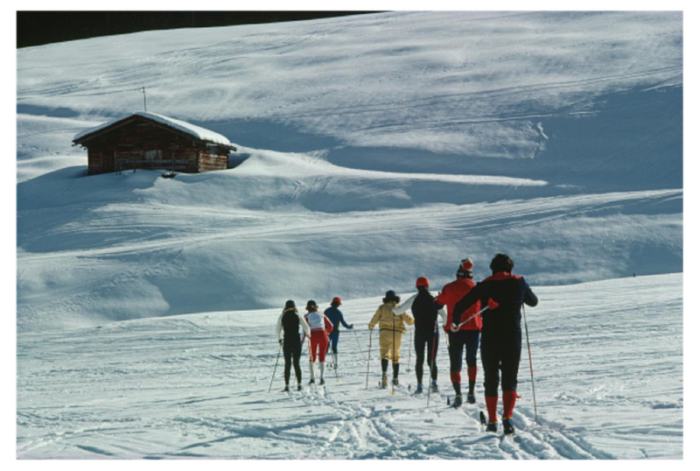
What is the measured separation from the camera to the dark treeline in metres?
76.0

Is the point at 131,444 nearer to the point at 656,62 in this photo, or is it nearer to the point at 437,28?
the point at 656,62

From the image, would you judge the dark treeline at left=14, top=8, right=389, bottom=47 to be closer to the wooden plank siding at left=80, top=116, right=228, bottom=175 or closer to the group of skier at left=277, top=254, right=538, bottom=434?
the wooden plank siding at left=80, top=116, right=228, bottom=175

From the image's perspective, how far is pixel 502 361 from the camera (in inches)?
274

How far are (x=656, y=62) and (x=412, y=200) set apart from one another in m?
21.9

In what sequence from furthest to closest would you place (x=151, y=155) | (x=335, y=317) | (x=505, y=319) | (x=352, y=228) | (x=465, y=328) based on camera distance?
(x=151, y=155) < (x=352, y=228) < (x=335, y=317) < (x=465, y=328) < (x=505, y=319)

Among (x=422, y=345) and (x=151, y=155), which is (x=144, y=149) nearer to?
(x=151, y=155)

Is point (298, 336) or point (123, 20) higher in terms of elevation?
point (123, 20)

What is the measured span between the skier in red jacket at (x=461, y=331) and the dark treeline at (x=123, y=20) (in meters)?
69.2

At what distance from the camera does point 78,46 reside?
73.0 metres

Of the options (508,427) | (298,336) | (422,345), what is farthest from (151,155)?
(508,427)

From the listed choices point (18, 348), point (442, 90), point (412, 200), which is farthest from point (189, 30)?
point (18, 348)

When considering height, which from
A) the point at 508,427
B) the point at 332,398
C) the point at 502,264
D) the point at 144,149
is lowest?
the point at 332,398

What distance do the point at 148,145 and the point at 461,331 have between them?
2928cm

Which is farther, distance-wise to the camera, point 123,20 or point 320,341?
point 123,20
